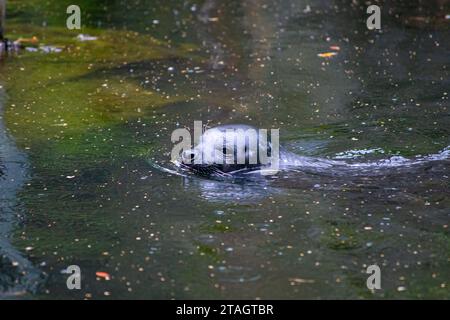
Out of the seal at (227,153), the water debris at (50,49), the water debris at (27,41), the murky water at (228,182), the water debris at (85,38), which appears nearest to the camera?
the murky water at (228,182)

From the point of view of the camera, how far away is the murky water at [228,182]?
4.80m

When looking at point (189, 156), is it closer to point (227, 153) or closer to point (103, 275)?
point (227, 153)

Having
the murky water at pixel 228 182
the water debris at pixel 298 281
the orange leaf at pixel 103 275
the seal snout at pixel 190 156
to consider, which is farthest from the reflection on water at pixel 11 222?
the water debris at pixel 298 281

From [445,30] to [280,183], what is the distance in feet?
20.7

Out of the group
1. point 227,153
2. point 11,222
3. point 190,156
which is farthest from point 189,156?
point 11,222

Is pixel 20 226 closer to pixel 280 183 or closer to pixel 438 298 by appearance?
pixel 280 183

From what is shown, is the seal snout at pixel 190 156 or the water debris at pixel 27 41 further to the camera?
the water debris at pixel 27 41

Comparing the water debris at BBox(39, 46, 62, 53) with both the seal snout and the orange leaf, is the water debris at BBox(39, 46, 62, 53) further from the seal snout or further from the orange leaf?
the orange leaf

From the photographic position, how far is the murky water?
480cm

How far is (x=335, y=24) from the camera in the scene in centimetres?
1224

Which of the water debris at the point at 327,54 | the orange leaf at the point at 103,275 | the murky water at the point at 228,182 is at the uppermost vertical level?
the water debris at the point at 327,54

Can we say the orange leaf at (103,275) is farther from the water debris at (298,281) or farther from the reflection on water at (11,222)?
the water debris at (298,281)

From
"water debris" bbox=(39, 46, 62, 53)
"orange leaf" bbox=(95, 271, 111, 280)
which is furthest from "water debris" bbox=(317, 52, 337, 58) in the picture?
"orange leaf" bbox=(95, 271, 111, 280)

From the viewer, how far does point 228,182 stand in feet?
20.2
